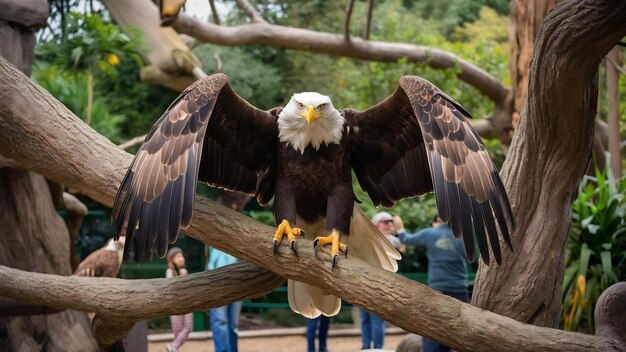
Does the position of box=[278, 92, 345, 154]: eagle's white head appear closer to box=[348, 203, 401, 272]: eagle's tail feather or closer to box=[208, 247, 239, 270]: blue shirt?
box=[348, 203, 401, 272]: eagle's tail feather

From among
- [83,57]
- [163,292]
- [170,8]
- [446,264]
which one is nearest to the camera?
[163,292]

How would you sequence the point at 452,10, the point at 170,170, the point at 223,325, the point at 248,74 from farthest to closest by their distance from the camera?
the point at 452,10 < the point at 248,74 < the point at 223,325 < the point at 170,170

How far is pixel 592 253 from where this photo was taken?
6.59 meters

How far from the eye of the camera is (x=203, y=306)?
3.41m

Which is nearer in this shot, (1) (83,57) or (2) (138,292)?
(2) (138,292)

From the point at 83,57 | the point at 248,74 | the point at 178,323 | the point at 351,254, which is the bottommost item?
the point at 178,323

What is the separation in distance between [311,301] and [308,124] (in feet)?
2.80

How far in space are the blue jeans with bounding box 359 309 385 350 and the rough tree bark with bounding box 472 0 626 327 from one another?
292 cm

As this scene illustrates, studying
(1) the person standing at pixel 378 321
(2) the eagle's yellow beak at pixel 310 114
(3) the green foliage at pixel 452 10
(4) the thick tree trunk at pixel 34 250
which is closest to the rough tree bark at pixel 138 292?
(2) the eagle's yellow beak at pixel 310 114

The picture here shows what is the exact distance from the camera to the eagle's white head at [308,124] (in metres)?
3.55

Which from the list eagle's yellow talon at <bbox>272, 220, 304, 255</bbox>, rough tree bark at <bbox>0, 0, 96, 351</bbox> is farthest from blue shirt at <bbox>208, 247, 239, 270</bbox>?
eagle's yellow talon at <bbox>272, 220, 304, 255</bbox>

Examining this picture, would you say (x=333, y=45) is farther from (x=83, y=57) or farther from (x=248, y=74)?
(x=248, y=74)

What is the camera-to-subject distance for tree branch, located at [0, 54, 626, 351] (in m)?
2.94

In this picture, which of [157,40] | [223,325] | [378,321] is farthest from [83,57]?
[378,321]
